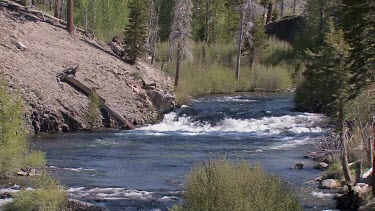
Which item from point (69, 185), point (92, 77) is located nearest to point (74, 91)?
point (92, 77)

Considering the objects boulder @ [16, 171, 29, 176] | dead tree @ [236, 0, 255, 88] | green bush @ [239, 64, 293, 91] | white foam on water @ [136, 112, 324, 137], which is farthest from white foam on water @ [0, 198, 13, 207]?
green bush @ [239, 64, 293, 91]

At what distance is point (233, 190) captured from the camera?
13391mm

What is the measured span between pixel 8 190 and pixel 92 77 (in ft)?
65.0

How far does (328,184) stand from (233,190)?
32.4 feet

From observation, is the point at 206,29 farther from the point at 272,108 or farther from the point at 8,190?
the point at 8,190

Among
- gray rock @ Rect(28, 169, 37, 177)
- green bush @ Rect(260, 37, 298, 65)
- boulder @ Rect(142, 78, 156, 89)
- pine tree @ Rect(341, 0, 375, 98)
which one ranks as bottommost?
gray rock @ Rect(28, 169, 37, 177)

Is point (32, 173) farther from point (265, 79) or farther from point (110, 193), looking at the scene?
point (265, 79)

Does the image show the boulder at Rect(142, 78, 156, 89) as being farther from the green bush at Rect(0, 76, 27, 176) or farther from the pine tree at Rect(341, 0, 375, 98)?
the pine tree at Rect(341, 0, 375, 98)

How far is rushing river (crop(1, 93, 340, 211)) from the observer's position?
70.6ft

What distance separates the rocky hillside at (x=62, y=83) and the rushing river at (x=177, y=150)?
4.72ft

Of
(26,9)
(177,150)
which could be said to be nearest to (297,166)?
(177,150)

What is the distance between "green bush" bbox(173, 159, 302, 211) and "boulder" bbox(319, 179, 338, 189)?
821cm

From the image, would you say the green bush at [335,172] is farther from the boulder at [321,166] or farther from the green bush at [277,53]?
the green bush at [277,53]

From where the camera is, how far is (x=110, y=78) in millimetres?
41062
